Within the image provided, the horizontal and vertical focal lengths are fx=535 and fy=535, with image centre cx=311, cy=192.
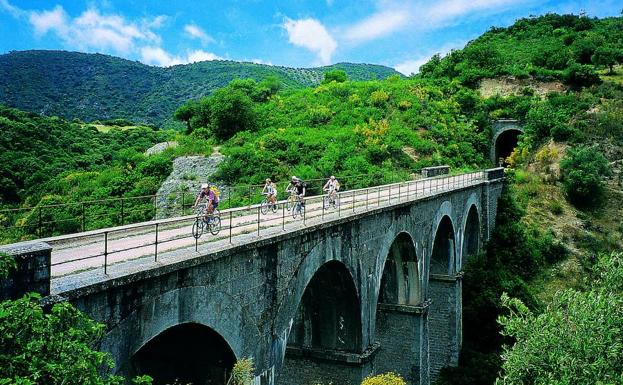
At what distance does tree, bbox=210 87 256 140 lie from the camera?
152 feet

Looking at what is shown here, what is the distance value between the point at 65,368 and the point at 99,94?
368 feet

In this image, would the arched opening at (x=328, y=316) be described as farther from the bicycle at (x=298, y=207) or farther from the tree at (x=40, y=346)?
the tree at (x=40, y=346)

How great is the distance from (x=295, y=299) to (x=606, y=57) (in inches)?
2223

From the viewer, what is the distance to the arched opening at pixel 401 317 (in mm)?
21844

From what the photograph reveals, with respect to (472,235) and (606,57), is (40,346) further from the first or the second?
(606,57)

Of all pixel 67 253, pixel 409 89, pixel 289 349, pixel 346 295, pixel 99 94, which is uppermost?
pixel 99 94

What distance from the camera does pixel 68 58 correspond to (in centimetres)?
12075

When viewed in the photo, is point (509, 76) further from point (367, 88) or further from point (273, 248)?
point (273, 248)

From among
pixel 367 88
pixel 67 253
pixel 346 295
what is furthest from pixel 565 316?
pixel 367 88

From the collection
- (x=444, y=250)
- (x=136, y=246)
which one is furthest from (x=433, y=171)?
(x=136, y=246)

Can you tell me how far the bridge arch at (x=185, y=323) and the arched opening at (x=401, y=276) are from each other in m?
12.0

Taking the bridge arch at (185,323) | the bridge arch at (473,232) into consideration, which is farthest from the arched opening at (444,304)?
the bridge arch at (185,323)

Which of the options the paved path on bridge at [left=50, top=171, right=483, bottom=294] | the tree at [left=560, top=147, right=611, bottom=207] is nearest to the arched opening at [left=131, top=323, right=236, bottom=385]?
the paved path on bridge at [left=50, top=171, right=483, bottom=294]

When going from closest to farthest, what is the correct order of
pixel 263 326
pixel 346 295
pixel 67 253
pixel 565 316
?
pixel 67 253
pixel 263 326
pixel 565 316
pixel 346 295
